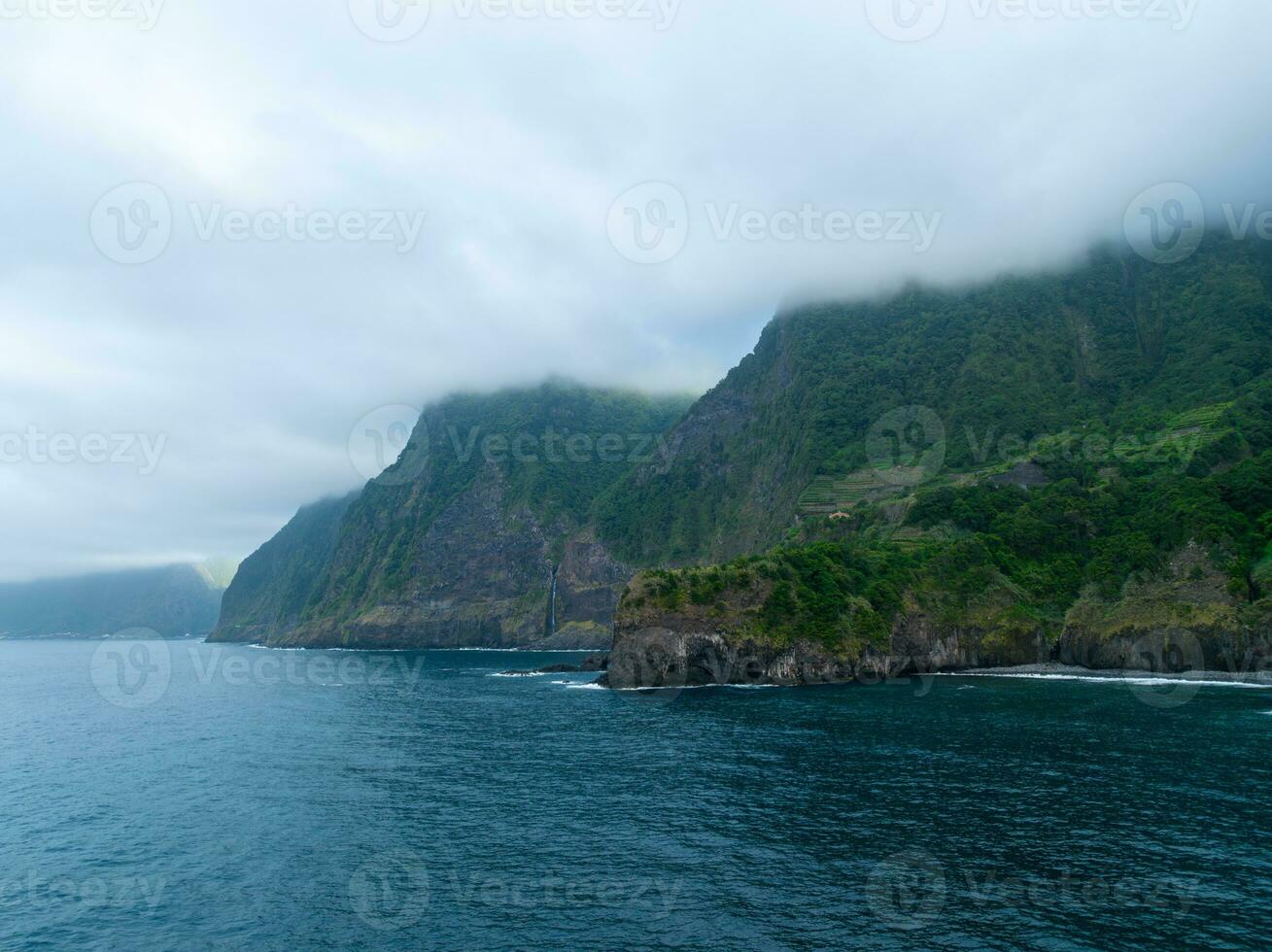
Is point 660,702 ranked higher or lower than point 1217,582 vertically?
lower

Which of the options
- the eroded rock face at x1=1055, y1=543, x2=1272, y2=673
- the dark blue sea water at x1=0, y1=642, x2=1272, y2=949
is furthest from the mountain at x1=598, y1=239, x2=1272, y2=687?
the dark blue sea water at x1=0, y1=642, x2=1272, y2=949

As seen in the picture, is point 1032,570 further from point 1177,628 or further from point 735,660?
point 735,660

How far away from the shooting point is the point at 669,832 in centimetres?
4425

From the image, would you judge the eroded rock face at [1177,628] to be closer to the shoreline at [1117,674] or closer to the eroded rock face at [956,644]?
the eroded rock face at [956,644]

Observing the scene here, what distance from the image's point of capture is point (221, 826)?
162 feet

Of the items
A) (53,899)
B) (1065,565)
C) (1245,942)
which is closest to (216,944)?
(53,899)

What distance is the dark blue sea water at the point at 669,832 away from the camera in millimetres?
32562

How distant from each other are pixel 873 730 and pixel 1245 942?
144ft

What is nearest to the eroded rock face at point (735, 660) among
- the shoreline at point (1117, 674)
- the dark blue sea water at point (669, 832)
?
the shoreline at point (1117, 674)

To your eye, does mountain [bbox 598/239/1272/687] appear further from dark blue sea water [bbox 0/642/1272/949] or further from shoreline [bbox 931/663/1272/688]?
dark blue sea water [bbox 0/642/1272/949]

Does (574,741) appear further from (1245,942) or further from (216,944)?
(1245,942)

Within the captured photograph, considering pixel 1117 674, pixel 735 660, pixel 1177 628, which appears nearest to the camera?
pixel 1177 628

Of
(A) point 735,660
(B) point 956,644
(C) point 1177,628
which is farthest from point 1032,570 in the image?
(A) point 735,660

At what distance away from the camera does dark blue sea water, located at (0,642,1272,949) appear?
32562 millimetres
